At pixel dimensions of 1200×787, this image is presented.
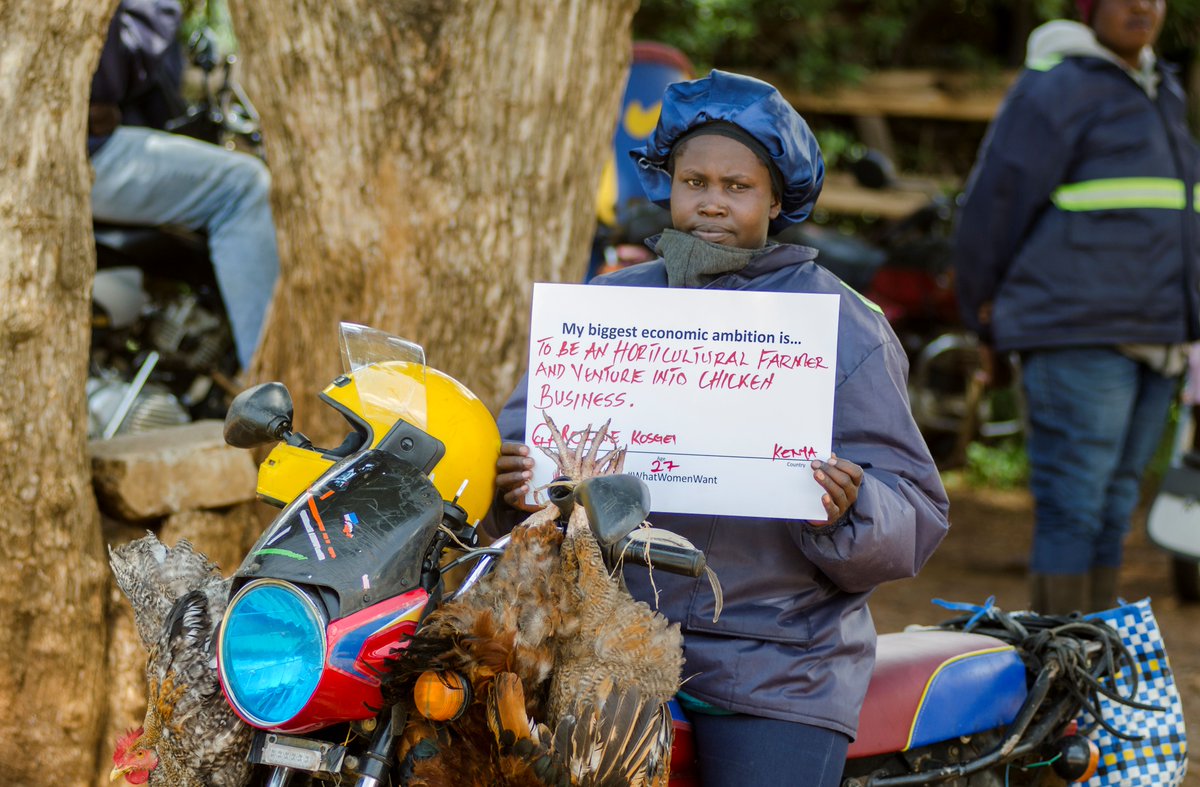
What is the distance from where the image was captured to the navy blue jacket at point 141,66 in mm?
4746

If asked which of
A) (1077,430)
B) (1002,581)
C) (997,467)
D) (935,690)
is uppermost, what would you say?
(935,690)

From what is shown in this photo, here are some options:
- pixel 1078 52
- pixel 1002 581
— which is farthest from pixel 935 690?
pixel 1002 581

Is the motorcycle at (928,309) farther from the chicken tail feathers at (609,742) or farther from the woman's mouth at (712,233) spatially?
the chicken tail feathers at (609,742)

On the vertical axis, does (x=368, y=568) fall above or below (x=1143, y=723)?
above

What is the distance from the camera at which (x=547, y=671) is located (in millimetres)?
1840

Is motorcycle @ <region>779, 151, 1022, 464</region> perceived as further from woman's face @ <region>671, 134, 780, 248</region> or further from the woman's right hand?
the woman's right hand

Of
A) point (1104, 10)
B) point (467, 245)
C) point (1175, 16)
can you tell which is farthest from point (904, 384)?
point (1175, 16)

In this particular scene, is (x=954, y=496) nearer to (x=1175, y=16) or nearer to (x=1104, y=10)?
(x=1175, y=16)

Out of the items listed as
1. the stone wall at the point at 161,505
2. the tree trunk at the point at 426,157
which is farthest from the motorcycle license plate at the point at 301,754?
the tree trunk at the point at 426,157

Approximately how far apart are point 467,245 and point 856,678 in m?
1.82

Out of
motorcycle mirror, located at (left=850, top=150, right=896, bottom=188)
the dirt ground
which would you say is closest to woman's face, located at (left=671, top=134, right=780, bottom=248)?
the dirt ground

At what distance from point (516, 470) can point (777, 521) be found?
19.8 inches

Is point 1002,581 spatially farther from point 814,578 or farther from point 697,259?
point 697,259

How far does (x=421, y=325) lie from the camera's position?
12.2 feet
